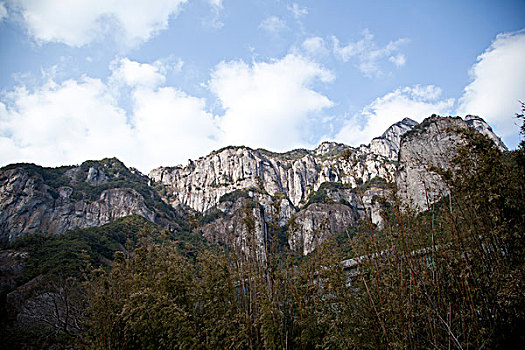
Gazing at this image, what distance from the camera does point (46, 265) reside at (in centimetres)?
2411

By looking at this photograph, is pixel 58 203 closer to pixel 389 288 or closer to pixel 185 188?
pixel 185 188

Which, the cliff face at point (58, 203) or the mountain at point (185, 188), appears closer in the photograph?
the mountain at point (185, 188)

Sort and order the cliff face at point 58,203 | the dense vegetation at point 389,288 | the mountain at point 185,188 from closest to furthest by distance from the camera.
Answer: the dense vegetation at point 389,288, the mountain at point 185,188, the cliff face at point 58,203

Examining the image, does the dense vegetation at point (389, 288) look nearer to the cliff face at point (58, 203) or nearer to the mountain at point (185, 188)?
the mountain at point (185, 188)

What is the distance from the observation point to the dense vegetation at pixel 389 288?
2.86 meters

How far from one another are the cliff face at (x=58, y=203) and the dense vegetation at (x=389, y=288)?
6696cm

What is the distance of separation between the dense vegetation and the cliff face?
66960 mm

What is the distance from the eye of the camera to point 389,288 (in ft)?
12.5

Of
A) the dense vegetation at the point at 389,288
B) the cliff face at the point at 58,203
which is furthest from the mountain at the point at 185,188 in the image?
the dense vegetation at the point at 389,288

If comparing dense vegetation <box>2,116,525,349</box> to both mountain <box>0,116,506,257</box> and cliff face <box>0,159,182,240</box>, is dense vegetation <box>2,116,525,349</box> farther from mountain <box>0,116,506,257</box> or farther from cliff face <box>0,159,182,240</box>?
cliff face <box>0,159,182,240</box>

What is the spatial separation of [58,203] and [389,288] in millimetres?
87867

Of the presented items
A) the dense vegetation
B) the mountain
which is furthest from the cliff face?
the dense vegetation

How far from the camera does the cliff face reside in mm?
63156

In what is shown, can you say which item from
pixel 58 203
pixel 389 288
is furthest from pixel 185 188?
pixel 389 288
